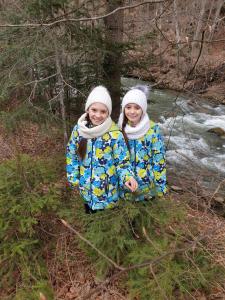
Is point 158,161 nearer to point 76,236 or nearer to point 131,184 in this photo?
point 131,184

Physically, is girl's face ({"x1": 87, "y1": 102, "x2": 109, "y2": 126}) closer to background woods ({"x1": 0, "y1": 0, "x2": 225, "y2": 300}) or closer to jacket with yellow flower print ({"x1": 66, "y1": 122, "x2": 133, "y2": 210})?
jacket with yellow flower print ({"x1": 66, "y1": 122, "x2": 133, "y2": 210})

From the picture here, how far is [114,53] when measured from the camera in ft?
20.0

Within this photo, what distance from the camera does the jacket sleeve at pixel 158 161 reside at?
3.58 meters

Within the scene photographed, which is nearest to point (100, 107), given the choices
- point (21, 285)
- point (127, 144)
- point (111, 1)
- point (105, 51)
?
point (127, 144)

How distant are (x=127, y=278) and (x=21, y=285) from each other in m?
1.17

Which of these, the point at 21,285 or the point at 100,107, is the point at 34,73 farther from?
the point at 21,285

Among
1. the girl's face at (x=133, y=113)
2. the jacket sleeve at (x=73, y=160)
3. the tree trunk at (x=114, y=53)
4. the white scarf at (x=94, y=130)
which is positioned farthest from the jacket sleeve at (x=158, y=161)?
the tree trunk at (x=114, y=53)

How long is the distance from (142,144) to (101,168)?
535mm

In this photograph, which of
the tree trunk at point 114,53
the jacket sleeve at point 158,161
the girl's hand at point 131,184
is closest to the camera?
the girl's hand at point 131,184

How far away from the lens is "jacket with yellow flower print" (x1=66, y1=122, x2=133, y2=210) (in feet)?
11.0

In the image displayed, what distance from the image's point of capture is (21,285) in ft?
11.5

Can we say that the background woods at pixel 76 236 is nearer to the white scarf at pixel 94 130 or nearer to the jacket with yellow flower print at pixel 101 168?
the jacket with yellow flower print at pixel 101 168

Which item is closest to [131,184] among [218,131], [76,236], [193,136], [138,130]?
[138,130]

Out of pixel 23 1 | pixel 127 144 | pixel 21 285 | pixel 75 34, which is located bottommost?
pixel 21 285
